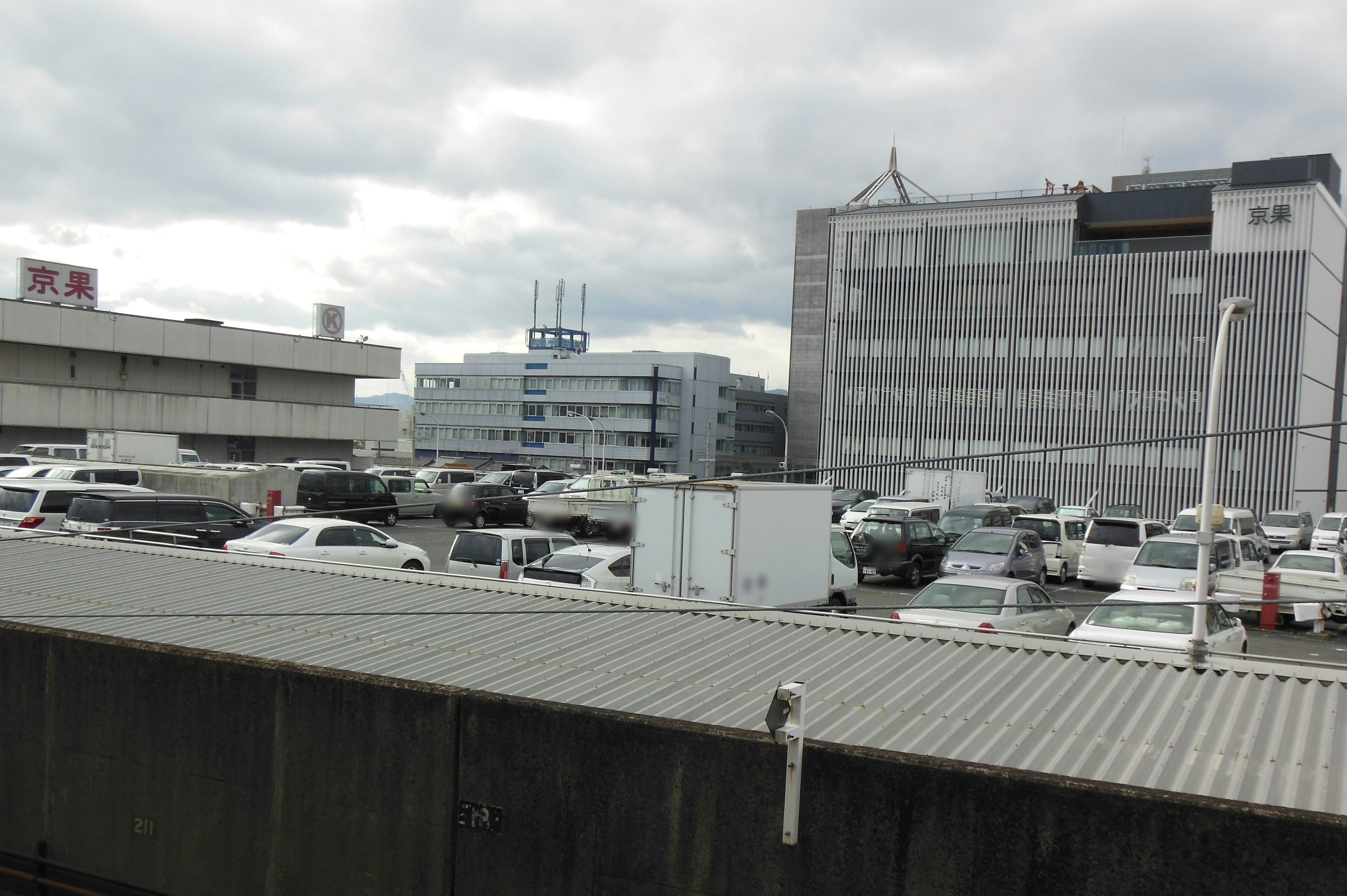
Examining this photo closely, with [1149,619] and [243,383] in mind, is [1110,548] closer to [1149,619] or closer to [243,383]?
[1149,619]

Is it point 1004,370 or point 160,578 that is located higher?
point 1004,370

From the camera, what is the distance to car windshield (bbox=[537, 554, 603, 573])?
16.3m

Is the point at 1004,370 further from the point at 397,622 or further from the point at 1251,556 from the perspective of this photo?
the point at 397,622

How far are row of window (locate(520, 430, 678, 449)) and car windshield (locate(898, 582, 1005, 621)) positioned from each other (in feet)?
280

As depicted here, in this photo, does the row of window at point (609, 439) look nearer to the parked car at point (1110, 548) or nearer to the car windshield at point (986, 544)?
the parked car at point (1110, 548)

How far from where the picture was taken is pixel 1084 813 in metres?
4.70

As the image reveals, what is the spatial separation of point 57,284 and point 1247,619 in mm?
54570

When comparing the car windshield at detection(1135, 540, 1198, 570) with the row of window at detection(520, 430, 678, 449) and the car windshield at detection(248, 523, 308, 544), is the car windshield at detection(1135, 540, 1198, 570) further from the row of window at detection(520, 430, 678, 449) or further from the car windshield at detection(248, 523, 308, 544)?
the row of window at detection(520, 430, 678, 449)

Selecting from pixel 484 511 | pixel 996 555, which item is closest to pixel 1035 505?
pixel 996 555

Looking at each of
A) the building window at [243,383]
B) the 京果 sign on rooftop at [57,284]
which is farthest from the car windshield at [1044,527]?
the 京果 sign on rooftop at [57,284]

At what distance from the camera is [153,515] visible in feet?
68.1

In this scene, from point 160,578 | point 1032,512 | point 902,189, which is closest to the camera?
point 160,578

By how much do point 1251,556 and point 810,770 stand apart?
2592 cm

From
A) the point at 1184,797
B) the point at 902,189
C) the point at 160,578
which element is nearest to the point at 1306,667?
the point at 1184,797
